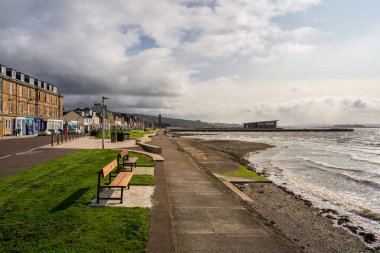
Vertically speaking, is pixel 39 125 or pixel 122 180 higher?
pixel 39 125

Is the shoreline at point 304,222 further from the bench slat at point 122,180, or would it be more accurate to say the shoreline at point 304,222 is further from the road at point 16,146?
the road at point 16,146

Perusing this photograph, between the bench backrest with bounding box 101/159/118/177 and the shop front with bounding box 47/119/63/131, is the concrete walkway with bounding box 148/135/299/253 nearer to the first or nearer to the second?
the bench backrest with bounding box 101/159/118/177

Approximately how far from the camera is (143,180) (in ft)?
40.8

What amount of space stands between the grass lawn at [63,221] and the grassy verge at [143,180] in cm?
179

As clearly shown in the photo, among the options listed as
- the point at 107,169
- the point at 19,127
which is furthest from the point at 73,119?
the point at 107,169

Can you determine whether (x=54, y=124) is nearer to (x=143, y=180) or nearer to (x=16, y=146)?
(x=16, y=146)

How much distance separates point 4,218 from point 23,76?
188 feet

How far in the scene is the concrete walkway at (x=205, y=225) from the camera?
6207mm

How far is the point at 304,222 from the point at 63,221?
768 cm

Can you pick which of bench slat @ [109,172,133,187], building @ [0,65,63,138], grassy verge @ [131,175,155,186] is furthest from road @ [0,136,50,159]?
building @ [0,65,63,138]

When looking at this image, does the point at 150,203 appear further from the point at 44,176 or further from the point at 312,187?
the point at 312,187

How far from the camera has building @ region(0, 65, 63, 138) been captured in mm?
48062

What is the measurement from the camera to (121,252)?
18.3 ft

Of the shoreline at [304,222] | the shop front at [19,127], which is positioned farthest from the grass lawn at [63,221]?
the shop front at [19,127]
